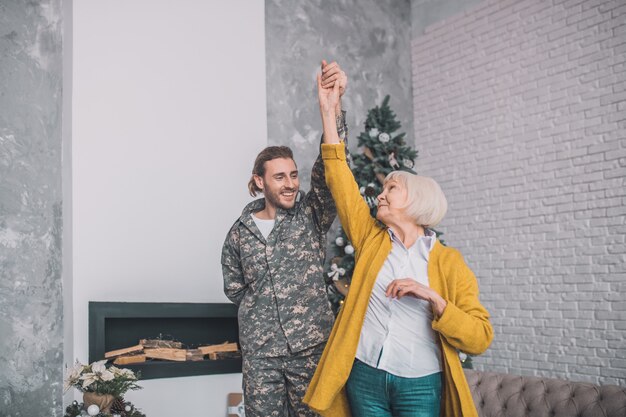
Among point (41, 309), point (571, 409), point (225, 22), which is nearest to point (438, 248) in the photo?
point (571, 409)

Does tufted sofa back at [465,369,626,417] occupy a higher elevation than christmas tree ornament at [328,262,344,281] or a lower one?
lower

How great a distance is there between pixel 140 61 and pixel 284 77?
1472 millimetres

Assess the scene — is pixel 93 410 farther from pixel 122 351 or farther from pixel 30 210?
pixel 30 210

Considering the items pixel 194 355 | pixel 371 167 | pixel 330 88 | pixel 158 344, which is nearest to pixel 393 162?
pixel 371 167

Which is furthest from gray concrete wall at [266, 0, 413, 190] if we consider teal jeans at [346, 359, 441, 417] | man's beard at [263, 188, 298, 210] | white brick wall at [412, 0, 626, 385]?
teal jeans at [346, 359, 441, 417]

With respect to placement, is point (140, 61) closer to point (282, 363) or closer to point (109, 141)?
point (109, 141)

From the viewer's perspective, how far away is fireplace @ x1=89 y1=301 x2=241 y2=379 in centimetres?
409

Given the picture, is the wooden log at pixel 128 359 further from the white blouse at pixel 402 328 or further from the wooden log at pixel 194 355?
the white blouse at pixel 402 328

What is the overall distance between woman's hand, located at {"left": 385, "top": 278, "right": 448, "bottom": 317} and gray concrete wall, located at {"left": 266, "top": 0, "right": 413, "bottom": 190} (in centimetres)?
348

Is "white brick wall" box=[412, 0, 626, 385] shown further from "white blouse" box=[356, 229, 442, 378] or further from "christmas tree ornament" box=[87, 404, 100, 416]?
"christmas tree ornament" box=[87, 404, 100, 416]

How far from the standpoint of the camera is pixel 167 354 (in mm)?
4289

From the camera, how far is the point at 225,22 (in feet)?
16.4

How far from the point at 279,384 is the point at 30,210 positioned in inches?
74.1

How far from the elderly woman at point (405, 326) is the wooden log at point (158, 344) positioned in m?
2.15
